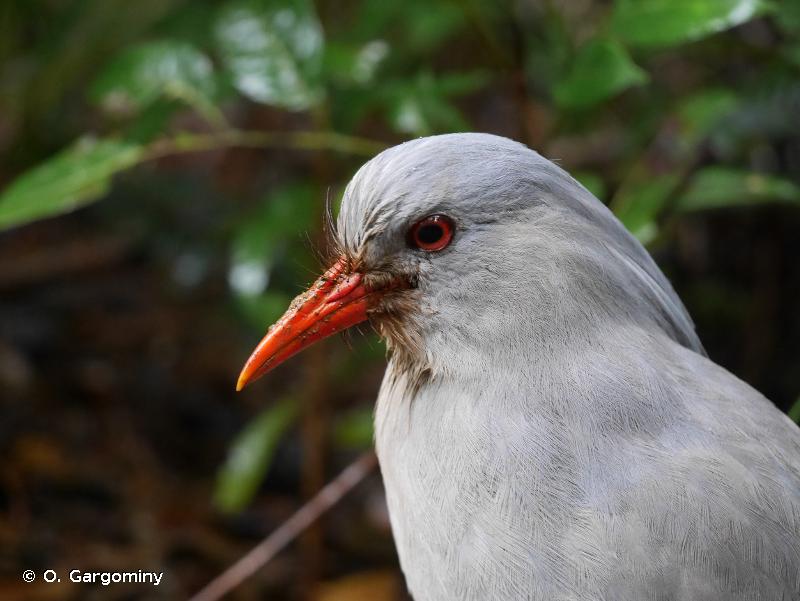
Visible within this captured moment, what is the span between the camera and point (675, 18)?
232 cm

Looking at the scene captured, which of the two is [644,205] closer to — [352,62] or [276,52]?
[352,62]

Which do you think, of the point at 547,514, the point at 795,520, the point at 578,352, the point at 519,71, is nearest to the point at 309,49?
the point at 519,71

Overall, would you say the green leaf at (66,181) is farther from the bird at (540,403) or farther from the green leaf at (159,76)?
the bird at (540,403)

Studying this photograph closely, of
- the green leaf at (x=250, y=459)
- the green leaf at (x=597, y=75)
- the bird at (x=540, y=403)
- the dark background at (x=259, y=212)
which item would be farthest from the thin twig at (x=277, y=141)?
the green leaf at (x=250, y=459)

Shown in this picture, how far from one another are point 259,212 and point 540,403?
1.41 metres

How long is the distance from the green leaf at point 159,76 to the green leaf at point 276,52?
3.3 inches

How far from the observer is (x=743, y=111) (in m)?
3.21

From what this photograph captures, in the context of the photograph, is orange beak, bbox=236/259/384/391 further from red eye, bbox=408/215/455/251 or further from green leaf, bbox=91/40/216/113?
green leaf, bbox=91/40/216/113

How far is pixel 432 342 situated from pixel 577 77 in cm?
88

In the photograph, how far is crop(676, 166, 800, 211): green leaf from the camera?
2.47 m

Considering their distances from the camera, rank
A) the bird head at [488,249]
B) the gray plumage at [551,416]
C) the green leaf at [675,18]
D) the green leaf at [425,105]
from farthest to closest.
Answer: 1. the green leaf at [425,105]
2. the green leaf at [675,18]
3. the bird head at [488,249]
4. the gray plumage at [551,416]

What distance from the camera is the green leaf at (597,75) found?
7.55ft

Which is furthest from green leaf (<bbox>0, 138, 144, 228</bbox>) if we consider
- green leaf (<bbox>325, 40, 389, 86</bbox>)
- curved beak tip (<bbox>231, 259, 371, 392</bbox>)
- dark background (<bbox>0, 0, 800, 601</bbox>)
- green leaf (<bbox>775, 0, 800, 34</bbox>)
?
green leaf (<bbox>775, 0, 800, 34</bbox>)

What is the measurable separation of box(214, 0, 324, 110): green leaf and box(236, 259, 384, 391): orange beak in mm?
790
